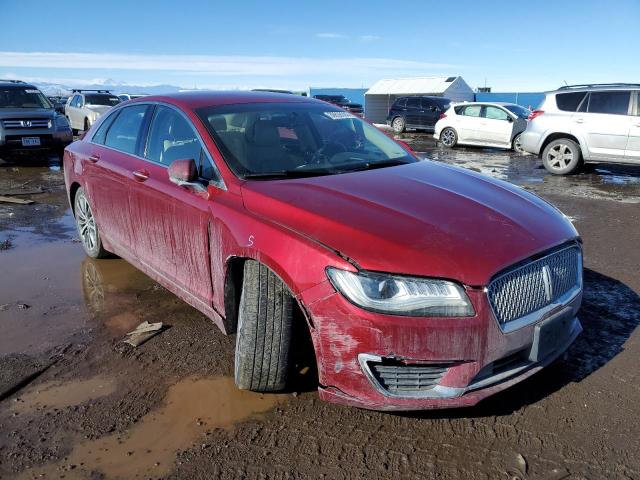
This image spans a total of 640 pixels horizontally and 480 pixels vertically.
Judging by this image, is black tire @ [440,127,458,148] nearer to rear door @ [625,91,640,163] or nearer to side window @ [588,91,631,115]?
side window @ [588,91,631,115]

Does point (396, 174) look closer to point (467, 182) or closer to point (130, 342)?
point (467, 182)

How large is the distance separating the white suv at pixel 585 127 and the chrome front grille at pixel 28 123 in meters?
10.9

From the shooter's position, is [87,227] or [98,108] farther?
[98,108]

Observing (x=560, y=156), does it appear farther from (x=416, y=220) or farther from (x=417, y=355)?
(x=417, y=355)

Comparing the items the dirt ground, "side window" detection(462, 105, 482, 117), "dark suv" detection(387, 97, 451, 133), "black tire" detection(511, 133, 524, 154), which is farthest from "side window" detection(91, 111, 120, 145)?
"dark suv" detection(387, 97, 451, 133)

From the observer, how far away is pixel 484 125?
1597 centimetres

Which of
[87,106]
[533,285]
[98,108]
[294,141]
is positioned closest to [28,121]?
[98,108]

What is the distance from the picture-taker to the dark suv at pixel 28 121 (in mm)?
11930

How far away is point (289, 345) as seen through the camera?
2.71m

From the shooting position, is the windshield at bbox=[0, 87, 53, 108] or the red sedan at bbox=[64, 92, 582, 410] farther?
the windshield at bbox=[0, 87, 53, 108]

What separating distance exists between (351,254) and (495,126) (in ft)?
48.5

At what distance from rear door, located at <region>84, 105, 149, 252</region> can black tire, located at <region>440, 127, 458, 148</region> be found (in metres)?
13.7

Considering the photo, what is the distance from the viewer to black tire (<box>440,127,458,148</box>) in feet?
55.1

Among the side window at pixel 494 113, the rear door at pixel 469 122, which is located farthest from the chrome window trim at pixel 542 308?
the rear door at pixel 469 122
